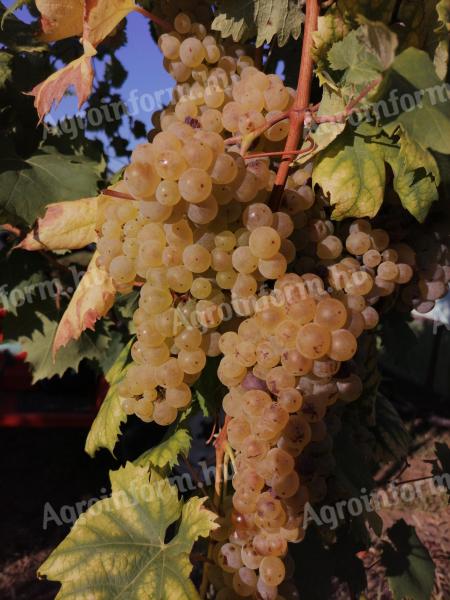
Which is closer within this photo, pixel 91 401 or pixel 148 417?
pixel 148 417

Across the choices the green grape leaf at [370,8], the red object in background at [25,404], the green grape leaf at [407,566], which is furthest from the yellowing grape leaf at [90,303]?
the red object in background at [25,404]

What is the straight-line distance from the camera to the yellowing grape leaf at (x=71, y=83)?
828 millimetres

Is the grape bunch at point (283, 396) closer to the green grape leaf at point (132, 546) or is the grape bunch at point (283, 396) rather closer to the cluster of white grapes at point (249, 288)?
the cluster of white grapes at point (249, 288)

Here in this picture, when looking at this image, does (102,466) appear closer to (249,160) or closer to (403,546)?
(403,546)

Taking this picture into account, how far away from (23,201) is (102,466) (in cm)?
252

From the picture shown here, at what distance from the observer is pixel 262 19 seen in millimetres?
802

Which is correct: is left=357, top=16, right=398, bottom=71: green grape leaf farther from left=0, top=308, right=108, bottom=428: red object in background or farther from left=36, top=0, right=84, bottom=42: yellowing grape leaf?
left=0, top=308, right=108, bottom=428: red object in background

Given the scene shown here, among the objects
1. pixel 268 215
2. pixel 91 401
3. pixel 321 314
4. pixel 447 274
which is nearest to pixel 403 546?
pixel 447 274

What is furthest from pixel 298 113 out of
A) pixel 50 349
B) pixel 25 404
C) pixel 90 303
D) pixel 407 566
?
pixel 25 404

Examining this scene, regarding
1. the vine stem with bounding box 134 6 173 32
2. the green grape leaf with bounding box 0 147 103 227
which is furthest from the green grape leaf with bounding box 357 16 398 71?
the green grape leaf with bounding box 0 147 103 227

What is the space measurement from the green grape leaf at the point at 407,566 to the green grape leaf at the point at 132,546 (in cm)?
74

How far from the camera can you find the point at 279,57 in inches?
41.0

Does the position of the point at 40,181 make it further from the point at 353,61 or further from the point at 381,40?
the point at 381,40

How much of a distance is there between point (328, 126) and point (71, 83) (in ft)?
1.44
